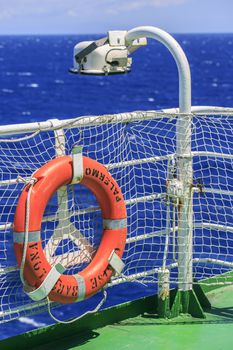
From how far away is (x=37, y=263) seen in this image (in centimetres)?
397

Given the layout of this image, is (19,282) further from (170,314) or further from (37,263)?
(170,314)

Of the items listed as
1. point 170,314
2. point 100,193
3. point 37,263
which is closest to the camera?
point 37,263

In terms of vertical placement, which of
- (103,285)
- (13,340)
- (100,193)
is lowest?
(13,340)

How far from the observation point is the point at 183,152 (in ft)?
15.0

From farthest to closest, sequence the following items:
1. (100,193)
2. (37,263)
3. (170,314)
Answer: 1. (170,314)
2. (100,193)
3. (37,263)

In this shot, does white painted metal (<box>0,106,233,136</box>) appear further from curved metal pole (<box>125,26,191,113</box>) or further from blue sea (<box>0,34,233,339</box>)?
blue sea (<box>0,34,233,339</box>)

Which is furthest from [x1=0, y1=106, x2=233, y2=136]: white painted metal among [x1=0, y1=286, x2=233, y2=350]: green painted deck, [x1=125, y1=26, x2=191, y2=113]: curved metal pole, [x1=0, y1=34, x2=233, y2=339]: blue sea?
[x1=0, y1=34, x2=233, y2=339]: blue sea

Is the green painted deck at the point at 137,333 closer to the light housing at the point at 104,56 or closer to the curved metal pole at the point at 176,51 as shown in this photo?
the curved metal pole at the point at 176,51

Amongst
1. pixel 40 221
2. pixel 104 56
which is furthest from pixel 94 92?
pixel 40 221

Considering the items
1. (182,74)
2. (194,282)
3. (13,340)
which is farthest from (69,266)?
(182,74)

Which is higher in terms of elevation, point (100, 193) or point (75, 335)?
point (100, 193)

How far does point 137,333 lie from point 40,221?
35.1 inches

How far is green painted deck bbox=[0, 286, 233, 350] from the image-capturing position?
167 inches

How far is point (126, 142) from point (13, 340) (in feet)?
4.44
